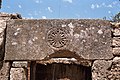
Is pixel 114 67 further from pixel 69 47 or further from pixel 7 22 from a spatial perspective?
pixel 7 22

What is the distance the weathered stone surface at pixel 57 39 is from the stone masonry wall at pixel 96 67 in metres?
0.10

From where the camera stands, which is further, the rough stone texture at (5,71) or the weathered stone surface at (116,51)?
the rough stone texture at (5,71)

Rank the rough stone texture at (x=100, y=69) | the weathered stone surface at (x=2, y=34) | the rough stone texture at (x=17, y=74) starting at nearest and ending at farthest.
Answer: the rough stone texture at (x=100, y=69) → the rough stone texture at (x=17, y=74) → the weathered stone surface at (x=2, y=34)

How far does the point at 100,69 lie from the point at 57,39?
3.51 feet

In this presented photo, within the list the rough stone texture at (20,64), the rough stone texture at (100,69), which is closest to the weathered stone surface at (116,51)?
the rough stone texture at (100,69)

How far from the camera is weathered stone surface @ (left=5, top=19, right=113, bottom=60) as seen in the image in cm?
562

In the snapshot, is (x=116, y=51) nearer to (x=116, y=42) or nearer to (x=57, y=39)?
(x=116, y=42)

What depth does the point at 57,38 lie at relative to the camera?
5730mm

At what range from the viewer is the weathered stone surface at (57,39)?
562 cm

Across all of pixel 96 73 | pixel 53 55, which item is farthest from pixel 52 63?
pixel 96 73

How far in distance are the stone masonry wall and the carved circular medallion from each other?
0.67 metres

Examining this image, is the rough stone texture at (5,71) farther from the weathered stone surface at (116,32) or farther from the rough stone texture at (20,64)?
the weathered stone surface at (116,32)

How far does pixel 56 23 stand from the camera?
5809mm

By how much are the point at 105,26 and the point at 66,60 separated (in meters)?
1.77
